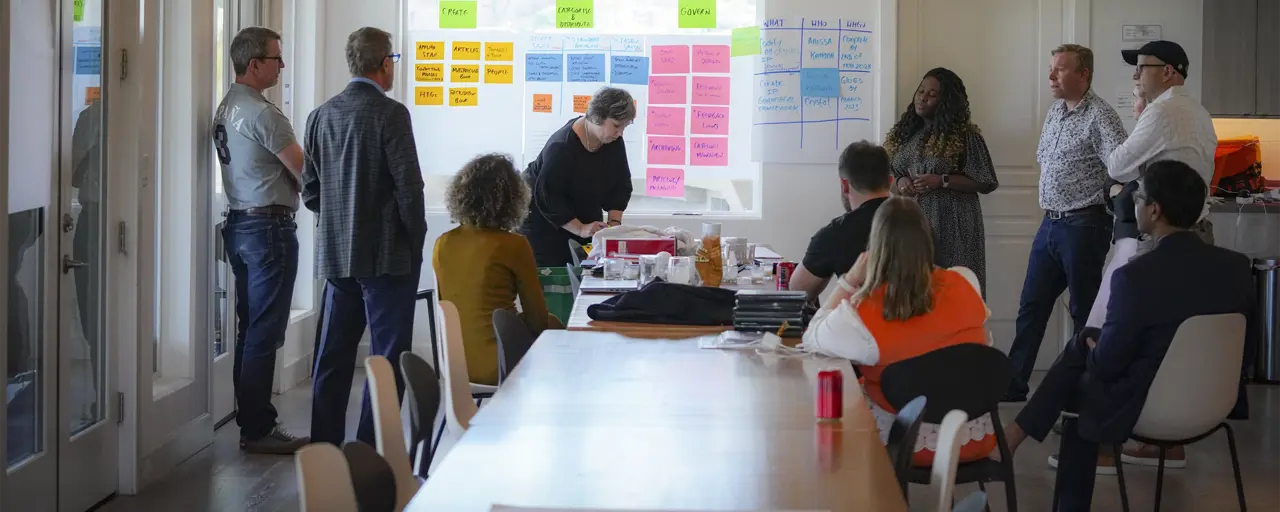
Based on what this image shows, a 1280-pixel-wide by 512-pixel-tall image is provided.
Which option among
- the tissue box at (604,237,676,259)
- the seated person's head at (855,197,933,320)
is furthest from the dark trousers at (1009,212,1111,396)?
the seated person's head at (855,197,933,320)

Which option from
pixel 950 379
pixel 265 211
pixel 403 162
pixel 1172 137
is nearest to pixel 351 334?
pixel 265 211

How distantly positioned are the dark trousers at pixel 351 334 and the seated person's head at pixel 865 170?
5.17ft

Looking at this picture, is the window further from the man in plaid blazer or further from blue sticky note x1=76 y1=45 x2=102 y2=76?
blue sticky note x1=76 y1=45 x2=102 y2=76

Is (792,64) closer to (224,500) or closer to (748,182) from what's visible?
(748,182)

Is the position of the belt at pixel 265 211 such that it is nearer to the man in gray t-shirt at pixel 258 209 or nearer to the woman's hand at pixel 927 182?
the man in gray t-shirt at pixel 258 209

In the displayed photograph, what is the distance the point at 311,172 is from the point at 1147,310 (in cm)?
279

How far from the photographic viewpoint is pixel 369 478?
6.81 ft

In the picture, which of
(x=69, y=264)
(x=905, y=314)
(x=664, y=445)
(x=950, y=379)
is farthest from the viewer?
(x=69, y=264)

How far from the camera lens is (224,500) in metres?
4.22

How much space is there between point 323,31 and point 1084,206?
Result: 4.01 m

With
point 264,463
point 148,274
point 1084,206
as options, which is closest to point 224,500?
point 264,463

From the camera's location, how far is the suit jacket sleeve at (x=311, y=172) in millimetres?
4445

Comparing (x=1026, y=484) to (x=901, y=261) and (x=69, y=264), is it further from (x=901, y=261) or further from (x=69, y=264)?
(x=69, y=264)

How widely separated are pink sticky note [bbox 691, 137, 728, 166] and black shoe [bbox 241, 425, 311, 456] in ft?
9.36
